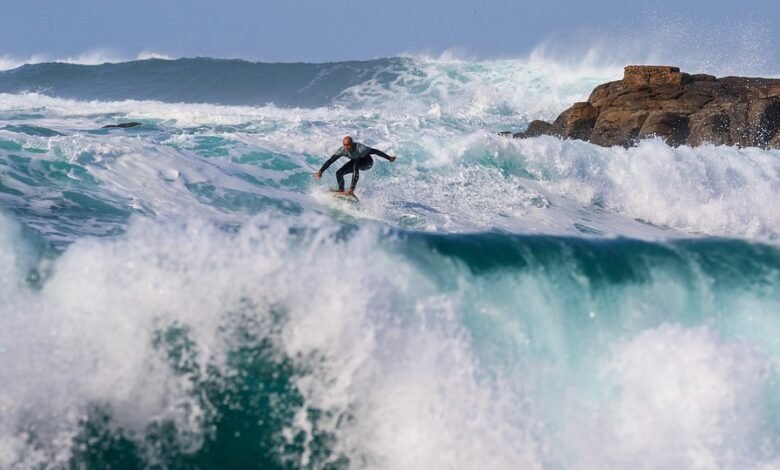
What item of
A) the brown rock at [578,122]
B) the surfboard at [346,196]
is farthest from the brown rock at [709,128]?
the surfboard at [346,196]

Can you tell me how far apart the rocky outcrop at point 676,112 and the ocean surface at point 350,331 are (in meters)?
7.62

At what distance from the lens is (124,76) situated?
41031 millimetres

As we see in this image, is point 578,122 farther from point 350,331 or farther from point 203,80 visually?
point 203,80

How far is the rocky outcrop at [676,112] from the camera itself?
18.6 meters

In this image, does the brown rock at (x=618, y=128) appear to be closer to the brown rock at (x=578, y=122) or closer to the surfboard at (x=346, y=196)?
the brown rock at (x=578, y=122)

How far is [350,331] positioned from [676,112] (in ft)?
50.7

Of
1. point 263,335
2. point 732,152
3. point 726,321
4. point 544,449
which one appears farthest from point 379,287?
point 732,152

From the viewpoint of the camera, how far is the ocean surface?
5.80 metres

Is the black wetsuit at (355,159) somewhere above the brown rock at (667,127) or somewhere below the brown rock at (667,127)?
below

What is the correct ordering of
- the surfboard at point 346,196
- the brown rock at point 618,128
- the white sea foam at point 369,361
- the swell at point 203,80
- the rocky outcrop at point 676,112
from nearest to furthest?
the white sea foam at point 369,361
the surfboard at point 346,196
the rocky outcrop at point 676,112
the brown rock at point 618,128
the swell at point 203,80

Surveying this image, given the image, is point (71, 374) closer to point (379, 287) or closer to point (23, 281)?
point (23, 281)

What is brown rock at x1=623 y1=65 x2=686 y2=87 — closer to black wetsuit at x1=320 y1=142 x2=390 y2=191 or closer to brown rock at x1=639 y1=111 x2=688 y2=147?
brown rock at x1=639 y1=111 x2=688 y2=147

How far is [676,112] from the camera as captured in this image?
62.7 ft

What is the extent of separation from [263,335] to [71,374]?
1542mm
